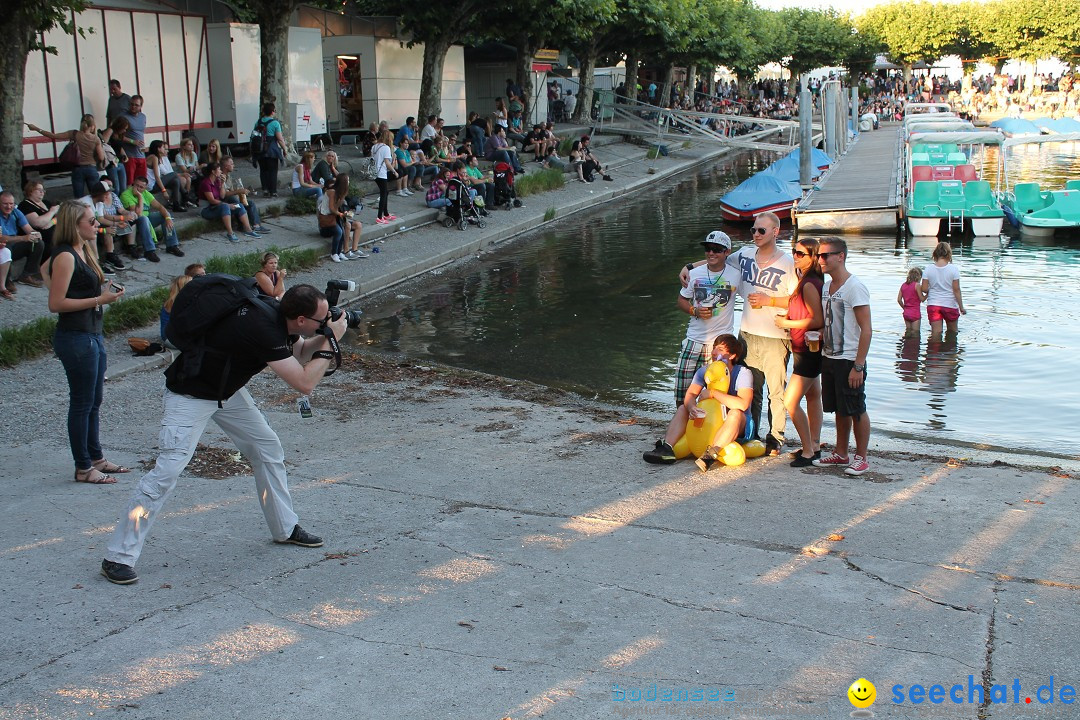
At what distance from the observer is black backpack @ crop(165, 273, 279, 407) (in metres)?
4.96

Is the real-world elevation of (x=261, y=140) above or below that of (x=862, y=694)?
above

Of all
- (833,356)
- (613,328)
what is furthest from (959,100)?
(833,356)

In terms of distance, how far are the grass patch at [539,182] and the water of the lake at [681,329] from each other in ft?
14.7

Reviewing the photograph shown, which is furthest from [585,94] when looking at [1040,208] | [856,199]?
[1040,208]

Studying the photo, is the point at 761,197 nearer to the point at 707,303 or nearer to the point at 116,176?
the point at 116,176

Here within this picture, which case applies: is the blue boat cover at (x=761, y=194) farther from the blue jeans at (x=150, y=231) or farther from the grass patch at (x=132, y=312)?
the grass patch at (x=132, y=312)

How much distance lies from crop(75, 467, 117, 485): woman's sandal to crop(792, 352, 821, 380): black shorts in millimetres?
4910

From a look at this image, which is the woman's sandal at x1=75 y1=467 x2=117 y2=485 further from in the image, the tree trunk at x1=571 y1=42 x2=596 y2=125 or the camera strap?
the tree trunk at x1=571 y1=42 x2=596 y2=125

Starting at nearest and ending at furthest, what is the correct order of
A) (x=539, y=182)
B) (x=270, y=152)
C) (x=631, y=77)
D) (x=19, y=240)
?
(x=19, y=240) → (x=270, y=152) → (x=539, y=182) → (x=631, y=77)

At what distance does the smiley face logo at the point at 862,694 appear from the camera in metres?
4.07

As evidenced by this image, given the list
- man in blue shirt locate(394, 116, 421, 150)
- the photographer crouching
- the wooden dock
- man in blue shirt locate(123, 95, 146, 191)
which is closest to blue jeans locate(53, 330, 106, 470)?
the photographer crouching

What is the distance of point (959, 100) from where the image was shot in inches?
2852

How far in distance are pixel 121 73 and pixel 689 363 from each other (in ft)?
53.2

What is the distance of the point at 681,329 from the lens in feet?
44.7
